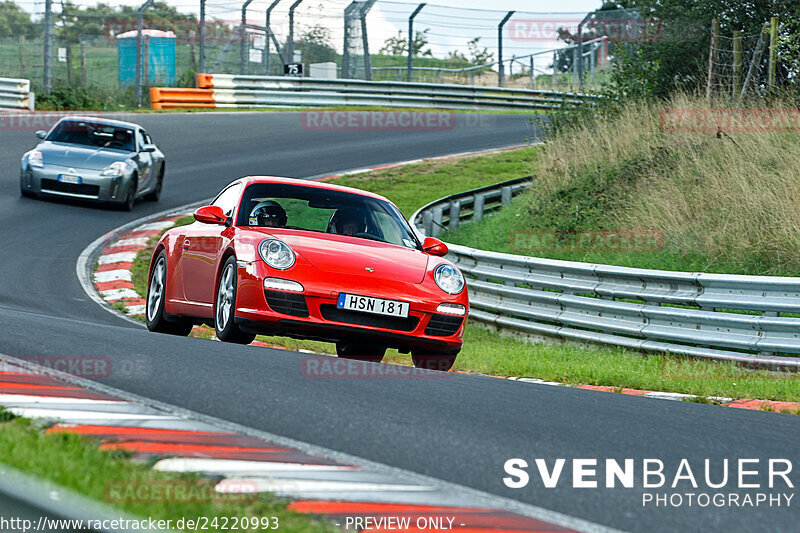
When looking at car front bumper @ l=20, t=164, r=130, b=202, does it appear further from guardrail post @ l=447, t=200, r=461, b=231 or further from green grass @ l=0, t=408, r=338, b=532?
green grass @ l=0, t=408, r=338, b=532

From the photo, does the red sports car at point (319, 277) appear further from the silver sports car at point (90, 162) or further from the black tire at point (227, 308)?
the silver sports car at point (90, 162)

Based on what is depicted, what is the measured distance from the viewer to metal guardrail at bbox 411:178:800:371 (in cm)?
946

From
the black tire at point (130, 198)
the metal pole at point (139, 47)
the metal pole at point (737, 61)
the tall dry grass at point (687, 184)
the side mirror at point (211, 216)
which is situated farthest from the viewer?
the metal pole at point (139, 47)

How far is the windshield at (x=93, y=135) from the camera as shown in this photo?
17.5 metres

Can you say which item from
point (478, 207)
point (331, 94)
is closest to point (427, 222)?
point (478, 207)

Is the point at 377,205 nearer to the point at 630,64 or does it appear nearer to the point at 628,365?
the point at 628,365

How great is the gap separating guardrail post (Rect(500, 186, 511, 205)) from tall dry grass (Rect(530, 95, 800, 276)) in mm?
1233

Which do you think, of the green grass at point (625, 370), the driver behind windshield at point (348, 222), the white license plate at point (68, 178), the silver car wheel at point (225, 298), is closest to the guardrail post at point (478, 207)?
the white license plate at point (68, 178)

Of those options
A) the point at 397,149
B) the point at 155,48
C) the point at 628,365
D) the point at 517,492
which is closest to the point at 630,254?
the point at 628,365

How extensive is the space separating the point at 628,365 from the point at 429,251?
201 cm

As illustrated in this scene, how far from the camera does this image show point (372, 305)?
25.5ft

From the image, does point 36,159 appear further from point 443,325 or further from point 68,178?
point 443,325

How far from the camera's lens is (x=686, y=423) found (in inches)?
229

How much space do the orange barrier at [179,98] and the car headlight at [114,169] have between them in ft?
41.1
